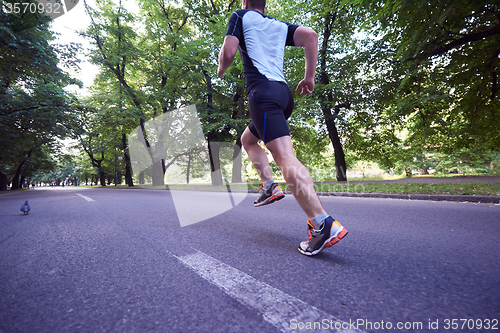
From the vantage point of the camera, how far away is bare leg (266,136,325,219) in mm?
1820

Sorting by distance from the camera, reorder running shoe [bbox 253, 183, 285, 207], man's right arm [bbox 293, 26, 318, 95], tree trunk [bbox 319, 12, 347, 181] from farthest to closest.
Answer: tree trunk [bbox 319, 12, 347, 181] < running shoe [bbox 253, 183, 285, 207] < man's right arm [bbox 293, 26, 318, 95]

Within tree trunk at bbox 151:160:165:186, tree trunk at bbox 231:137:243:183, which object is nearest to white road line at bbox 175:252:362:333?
tree trunk at bbox 231:137:243:183

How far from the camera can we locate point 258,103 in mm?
2021

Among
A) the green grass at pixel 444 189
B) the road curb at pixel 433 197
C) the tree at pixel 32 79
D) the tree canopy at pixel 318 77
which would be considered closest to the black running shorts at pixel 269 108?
the road curb at pixel 433 197

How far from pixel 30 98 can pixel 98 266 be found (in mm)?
16005

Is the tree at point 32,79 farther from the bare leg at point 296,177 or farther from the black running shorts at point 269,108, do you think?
the bare leg at point 296,177

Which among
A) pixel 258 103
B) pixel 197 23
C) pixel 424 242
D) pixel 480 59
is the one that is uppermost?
pixel 197 23

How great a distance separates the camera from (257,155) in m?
2.66

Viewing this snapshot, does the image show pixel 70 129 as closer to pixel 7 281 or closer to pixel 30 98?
pixel 30 98

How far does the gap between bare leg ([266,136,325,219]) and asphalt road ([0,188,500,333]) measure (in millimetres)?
383

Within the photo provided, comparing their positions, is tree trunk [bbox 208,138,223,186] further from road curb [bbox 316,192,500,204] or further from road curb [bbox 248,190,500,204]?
road curb [bbox 316,192,500,204]

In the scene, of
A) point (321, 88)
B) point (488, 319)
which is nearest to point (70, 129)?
point (321, 88)

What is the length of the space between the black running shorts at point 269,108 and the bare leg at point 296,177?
72mm

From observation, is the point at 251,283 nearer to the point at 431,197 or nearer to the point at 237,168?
the point at 431,197
